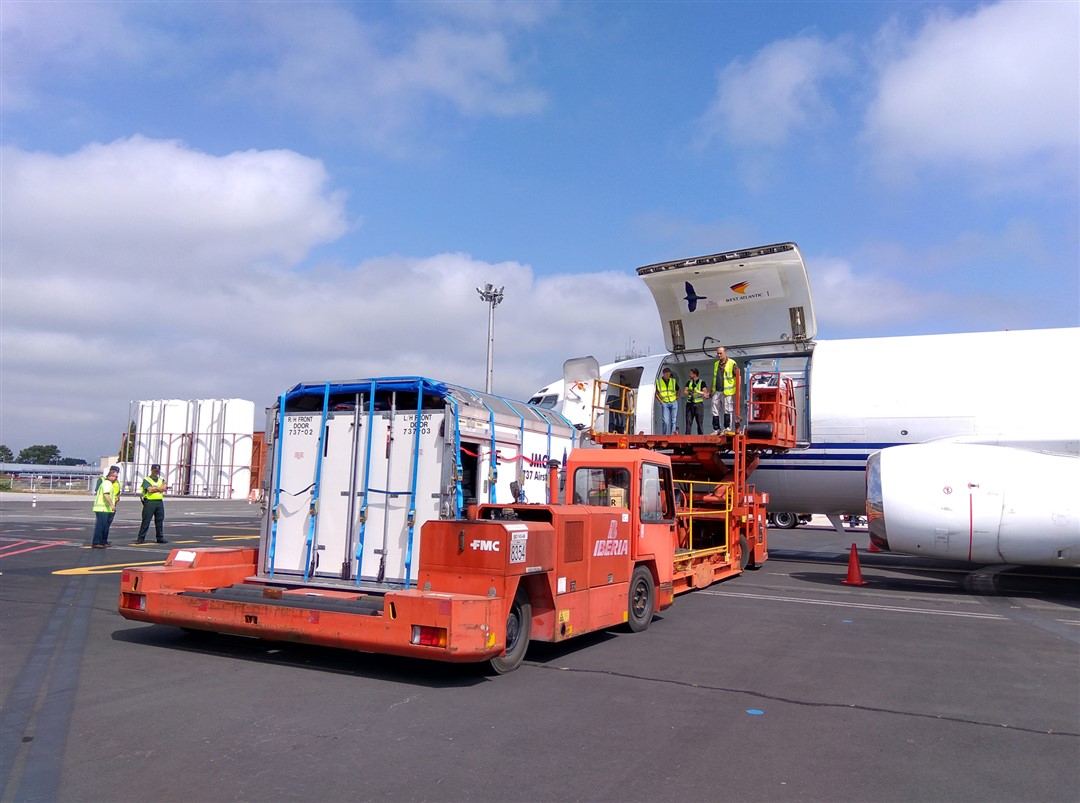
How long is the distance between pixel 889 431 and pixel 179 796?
14966 millimetres

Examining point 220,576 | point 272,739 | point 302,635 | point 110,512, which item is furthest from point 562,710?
point 110,512

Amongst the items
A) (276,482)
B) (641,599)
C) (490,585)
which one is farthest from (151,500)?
(490,585)

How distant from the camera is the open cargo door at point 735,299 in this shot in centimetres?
1597

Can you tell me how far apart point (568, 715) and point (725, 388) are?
1037 centimetres

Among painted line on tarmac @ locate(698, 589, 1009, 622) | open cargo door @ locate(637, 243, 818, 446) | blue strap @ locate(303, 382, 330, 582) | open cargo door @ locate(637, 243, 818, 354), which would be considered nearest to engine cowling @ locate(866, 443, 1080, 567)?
painted line on tarmac @ locate(698, 589, 1009, 622)

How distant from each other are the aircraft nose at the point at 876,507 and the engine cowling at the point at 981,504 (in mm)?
25

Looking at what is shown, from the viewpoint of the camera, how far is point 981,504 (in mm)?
12766

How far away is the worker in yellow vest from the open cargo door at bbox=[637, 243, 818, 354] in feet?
4.07

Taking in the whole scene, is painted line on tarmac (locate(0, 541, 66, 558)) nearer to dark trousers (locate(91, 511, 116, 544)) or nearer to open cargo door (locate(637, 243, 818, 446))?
→ dark trousers (locate(91, 511, 116, 544))

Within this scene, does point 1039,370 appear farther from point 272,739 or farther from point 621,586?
point 272,739

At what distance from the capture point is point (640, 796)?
4.50 m

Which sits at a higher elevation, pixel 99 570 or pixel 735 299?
pixel 735 299

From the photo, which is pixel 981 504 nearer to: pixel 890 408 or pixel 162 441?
pixel 890 408

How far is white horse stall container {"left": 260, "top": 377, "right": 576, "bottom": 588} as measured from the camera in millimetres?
8328
